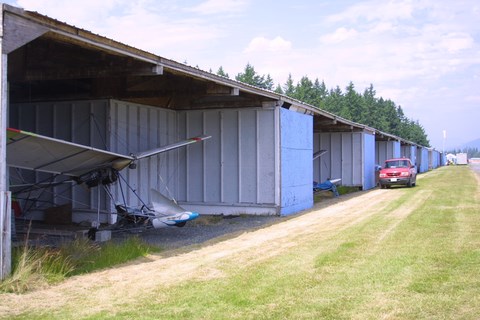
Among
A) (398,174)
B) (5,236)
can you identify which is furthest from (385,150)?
(5,236)

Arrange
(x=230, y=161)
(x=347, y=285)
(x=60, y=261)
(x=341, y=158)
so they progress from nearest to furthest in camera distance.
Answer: (x=347, y=285)
(x=60, y=261)
(x=230, y=161)
(x=341, y=158)

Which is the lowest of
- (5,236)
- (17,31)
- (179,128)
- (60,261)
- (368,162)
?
(60,261)

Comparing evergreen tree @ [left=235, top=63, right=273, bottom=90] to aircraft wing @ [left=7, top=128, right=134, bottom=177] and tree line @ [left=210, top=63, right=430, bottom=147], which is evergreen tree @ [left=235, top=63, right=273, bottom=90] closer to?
Result: tree line @ [left=210, top=63, right=430, bottom=147]

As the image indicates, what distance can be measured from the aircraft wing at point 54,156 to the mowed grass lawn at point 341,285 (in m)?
3.23

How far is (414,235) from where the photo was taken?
11.2 meters

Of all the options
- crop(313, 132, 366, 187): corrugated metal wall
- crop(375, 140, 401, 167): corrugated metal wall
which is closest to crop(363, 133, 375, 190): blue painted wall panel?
crop(313, 132, 366, 187): corrugated metal wall

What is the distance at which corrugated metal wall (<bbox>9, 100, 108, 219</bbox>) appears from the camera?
14.6m

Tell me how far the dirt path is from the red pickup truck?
14325 mm

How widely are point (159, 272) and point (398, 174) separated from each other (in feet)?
72.3

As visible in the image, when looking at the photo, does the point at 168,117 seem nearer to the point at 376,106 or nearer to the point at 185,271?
the point at 185,271

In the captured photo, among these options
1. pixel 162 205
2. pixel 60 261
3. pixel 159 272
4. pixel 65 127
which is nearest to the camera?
pixel 60 261

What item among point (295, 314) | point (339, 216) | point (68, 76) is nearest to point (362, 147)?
point (339, 216)

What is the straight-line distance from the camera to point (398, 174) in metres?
28.1

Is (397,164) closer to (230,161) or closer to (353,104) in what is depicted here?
(230,161)
